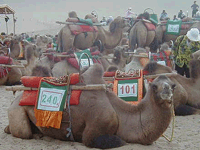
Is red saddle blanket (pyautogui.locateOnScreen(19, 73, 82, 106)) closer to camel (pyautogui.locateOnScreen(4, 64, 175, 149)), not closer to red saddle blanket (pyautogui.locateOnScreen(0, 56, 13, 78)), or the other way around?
camel (pyautogui.locateOnScreen(4, 64, 175, 149))

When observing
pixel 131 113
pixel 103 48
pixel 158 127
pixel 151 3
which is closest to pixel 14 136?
pixel 131 113

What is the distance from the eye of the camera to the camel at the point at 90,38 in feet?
35.4

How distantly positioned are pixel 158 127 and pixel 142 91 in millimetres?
1311

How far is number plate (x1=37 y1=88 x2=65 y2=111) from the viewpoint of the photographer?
4.18 metres

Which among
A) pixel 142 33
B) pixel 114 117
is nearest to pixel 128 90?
pixel 114 117

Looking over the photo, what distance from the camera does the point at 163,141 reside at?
4355 mm

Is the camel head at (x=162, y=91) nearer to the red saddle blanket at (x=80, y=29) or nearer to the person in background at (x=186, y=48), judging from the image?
the person in background at (x=186, y=48)

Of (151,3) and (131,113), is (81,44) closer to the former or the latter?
(131,113)

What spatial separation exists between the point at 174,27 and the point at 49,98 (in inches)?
391

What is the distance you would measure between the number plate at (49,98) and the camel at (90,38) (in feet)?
21.6

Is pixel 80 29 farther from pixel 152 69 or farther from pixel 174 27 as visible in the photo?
pixel 152 69

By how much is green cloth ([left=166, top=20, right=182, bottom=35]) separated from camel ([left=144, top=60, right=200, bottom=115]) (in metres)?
7.22

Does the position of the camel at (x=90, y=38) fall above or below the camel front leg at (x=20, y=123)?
above

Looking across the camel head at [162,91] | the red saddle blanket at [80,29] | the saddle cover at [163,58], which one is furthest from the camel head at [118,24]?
the camel head at [162,91]
